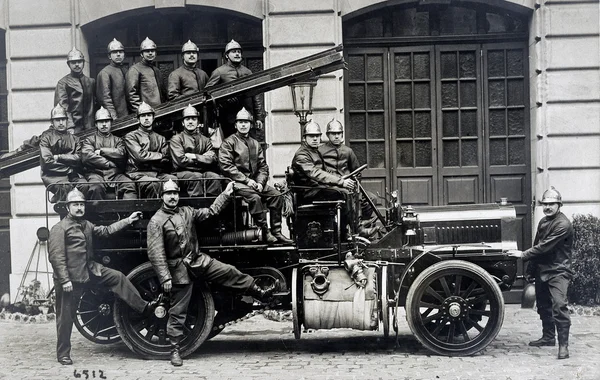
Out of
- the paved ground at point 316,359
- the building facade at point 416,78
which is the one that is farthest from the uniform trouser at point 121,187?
the building facade at point 416,78

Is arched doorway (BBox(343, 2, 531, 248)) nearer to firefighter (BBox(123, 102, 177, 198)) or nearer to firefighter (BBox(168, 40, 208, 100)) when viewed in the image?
firefighter (BBox(168, 40, 208, 100))

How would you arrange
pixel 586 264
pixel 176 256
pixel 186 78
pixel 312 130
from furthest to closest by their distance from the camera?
1. pixel 586 264
2. pixel 186 78
3. pixel 312 130
4. pixel 176 256

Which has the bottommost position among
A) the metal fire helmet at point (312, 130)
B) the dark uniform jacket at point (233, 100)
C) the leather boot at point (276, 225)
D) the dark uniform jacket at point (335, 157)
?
the leather boot at point (276, 225)

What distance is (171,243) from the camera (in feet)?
27.0

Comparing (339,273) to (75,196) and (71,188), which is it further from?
(71,188)

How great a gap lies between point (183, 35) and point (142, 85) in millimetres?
2430

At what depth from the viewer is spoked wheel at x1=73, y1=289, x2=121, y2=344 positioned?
8.58 m

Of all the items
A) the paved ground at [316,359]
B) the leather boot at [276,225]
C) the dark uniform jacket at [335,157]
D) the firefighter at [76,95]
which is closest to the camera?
the paved ground at [316,359]

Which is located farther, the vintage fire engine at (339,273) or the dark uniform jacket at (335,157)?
the dark uniform jacket at (335,157)

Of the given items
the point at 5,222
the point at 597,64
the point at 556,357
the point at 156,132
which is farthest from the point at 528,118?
the point at 5,222

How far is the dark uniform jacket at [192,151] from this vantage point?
887cm

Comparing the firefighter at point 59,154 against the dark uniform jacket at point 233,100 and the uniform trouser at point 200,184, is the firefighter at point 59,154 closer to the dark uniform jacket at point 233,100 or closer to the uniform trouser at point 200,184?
the uniform trouser at point 200,184

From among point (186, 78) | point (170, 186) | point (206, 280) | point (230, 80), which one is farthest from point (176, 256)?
point (186, 78)

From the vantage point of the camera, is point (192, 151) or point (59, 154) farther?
point (59, 154)
